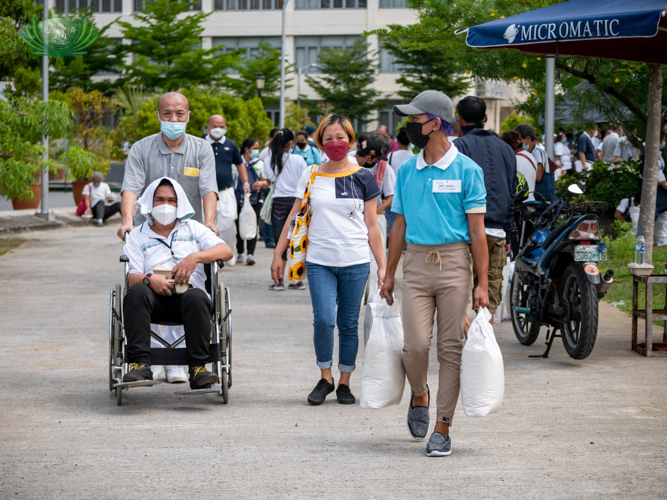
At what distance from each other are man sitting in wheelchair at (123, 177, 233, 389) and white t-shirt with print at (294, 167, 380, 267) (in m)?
0.62

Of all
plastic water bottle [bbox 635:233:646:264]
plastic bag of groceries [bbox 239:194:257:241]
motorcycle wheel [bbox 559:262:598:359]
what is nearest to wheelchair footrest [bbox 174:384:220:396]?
motorcycle wheel [bbox 559:262:598:359]

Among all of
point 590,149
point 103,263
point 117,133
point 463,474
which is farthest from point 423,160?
point 117,133

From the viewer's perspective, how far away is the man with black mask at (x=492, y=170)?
7141 millimetres

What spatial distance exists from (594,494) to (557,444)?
0.87 meters

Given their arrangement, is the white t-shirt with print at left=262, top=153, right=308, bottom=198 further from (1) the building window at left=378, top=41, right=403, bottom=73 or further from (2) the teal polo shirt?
(1) the building window at left=378, top=41, right=403, bottom=73

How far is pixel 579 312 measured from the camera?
7656 millimetres

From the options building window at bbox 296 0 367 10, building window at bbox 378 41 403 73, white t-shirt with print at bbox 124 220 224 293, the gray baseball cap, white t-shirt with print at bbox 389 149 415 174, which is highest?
building window at bbox 296 0 367 10

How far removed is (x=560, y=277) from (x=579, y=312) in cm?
50

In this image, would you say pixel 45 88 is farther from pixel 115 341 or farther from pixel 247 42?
pixel 247 42

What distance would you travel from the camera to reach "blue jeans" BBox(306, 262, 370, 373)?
6438 mm

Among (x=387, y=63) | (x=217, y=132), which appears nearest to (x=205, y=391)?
Result: (x=217, y=132)

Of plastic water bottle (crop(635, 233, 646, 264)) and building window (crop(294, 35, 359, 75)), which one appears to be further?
building window (crop(294, 35, 359, 75))

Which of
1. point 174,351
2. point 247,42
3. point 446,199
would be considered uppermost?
point 247,42

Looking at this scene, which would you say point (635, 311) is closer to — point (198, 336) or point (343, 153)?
point (343, 153)
